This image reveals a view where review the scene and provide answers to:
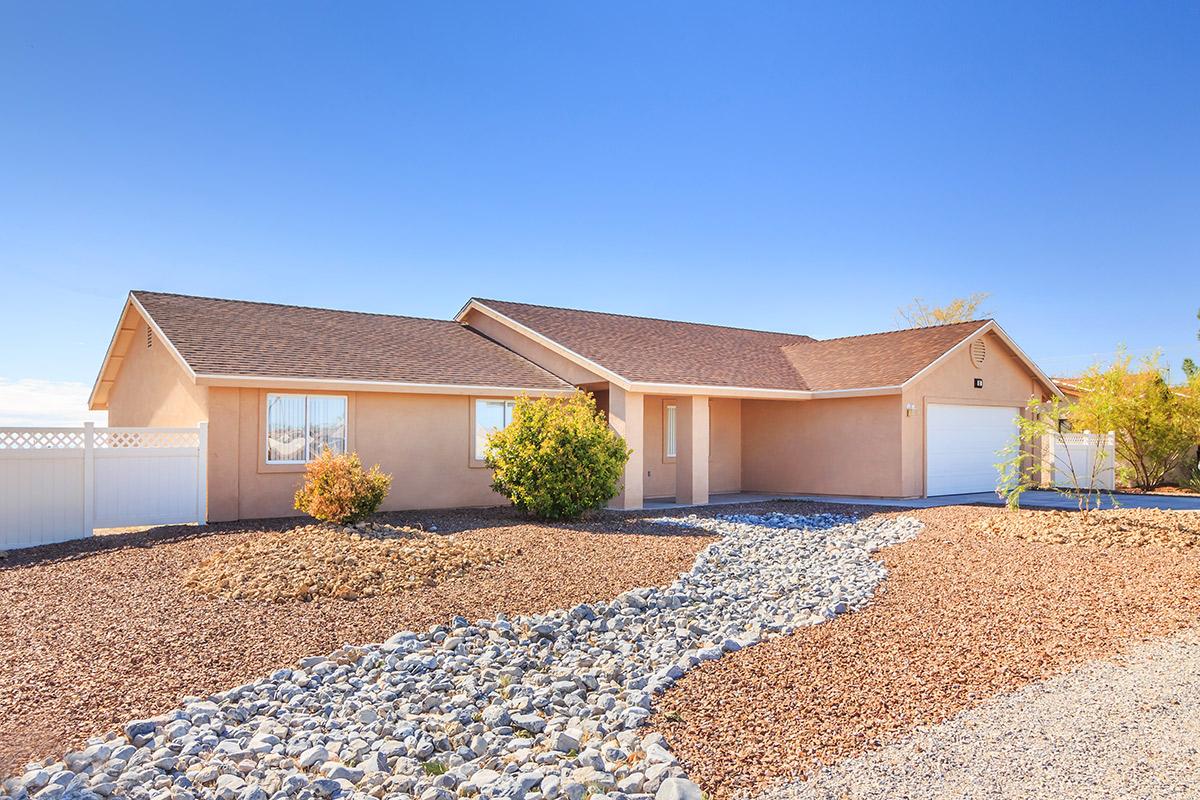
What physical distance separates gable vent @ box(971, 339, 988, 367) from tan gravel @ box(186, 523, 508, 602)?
47.0ft

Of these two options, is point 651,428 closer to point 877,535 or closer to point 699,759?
point 877,535

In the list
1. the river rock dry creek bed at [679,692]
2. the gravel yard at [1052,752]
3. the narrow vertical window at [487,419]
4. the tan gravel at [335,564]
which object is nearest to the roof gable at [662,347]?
the narrow vertical window at [487,419]

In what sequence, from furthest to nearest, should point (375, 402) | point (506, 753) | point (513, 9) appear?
point (375, 402) < point (513, 9) < point (506, 753)

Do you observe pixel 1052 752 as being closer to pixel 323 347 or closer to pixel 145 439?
pixel 145 439

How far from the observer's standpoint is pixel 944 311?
39.4 metres

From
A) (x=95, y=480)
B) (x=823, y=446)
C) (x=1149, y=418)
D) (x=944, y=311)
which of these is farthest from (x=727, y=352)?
(x=944, y=311)

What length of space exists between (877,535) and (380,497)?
26.6 ft

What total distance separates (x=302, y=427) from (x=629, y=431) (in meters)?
6.57

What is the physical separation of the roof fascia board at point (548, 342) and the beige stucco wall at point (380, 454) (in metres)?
2.49

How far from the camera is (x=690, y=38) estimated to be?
1438cm

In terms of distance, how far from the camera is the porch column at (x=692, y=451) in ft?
54.9

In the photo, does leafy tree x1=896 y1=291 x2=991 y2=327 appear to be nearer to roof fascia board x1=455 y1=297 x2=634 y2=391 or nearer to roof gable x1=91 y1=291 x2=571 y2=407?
roof fascia board x1=455 y1=297 x2=634 y2=391

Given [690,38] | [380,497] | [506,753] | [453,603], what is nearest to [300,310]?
[380,497]

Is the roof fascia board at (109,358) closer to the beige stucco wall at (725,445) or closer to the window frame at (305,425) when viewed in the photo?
the window frame at (305,425)
